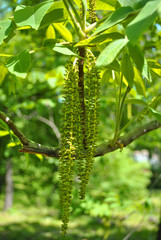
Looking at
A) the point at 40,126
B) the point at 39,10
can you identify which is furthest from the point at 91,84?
the point at 40,126

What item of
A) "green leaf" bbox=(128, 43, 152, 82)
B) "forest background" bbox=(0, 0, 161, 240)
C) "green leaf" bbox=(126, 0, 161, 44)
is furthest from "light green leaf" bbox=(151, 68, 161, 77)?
"forest background" bbox=(0, 0, 161, 240)

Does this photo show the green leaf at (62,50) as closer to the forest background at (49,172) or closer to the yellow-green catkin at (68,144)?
the yellow-green catkin at (68,144)

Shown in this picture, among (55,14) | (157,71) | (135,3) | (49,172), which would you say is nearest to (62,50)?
(55,14)

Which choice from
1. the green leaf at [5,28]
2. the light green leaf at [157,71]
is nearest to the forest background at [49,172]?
the light green leaf at [157,71]

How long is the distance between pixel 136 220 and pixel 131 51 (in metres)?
6.02

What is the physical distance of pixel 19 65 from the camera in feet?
1.83

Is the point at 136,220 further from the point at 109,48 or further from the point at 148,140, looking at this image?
the point at 109,48

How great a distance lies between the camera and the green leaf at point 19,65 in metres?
0.54

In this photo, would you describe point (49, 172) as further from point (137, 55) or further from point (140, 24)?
point (140, 24)

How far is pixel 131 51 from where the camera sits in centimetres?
44

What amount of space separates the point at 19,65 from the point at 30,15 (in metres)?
0.10

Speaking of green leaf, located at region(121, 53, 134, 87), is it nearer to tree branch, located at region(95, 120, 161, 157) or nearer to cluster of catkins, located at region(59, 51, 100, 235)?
cluster of catkins, located at region(59, 51, 100, 235)

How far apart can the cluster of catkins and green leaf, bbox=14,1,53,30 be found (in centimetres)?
16

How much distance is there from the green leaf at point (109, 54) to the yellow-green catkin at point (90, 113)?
189 mm
